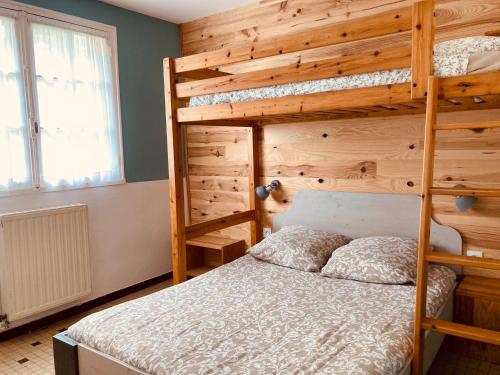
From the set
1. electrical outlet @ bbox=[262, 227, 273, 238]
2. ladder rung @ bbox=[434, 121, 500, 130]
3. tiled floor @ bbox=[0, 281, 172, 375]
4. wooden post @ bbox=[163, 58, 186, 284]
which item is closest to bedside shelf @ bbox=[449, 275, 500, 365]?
ladder rung @ bbox=[434, 121, 500, 130]

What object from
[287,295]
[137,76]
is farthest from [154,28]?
[287,295]

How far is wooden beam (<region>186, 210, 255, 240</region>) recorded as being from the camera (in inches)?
109

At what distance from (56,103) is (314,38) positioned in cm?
193

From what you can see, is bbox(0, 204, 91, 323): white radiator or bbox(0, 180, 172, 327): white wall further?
bbox(0, 180, 172, 327): white wall

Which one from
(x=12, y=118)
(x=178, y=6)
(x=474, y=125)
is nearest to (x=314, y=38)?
(x=474, y=125)

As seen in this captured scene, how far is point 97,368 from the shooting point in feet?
5.63

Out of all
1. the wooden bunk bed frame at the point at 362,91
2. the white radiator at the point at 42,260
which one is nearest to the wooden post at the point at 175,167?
the wooden bunk bed frame at the point at 362,91

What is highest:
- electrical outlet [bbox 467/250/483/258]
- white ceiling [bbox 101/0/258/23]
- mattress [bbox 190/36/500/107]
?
white ceiling [bbox 101/0/258/23]

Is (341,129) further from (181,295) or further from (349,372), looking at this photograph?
(349,372)

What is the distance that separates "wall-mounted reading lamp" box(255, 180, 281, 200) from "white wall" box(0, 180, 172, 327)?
3.29 ft

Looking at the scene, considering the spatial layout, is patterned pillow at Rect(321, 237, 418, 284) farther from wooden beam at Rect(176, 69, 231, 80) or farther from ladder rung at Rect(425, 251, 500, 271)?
wooden beam at Rect(176, 69, 231, 80)

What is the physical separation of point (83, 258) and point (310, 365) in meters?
2.14

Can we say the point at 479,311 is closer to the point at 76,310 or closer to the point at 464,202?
the point at 464,202

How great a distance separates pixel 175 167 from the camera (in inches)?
103
